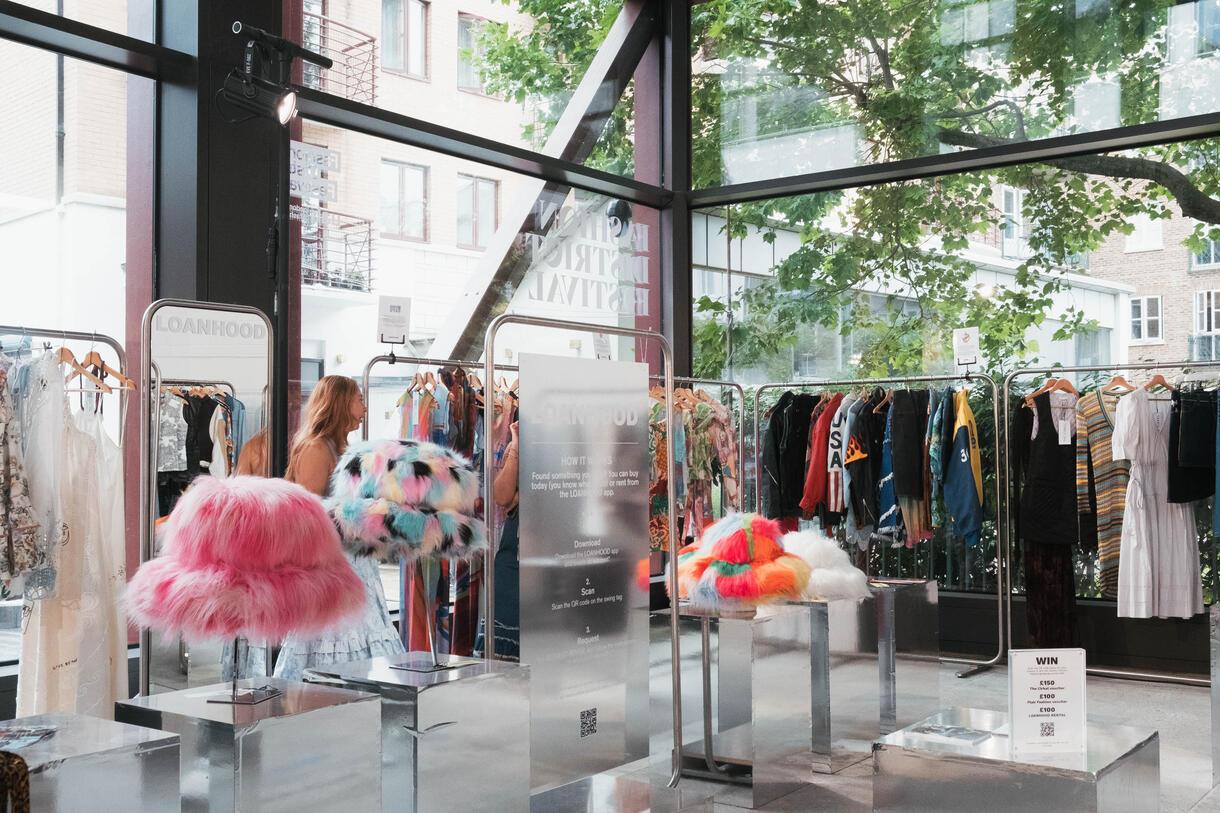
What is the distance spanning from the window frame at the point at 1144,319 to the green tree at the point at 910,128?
32 cm

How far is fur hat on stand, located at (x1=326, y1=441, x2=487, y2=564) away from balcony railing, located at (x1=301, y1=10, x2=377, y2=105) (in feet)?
9.72

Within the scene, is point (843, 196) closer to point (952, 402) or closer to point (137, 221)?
point (952, 402)

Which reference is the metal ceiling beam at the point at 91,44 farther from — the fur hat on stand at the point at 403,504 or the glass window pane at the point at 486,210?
the fur hat on stand at the point at 403,504

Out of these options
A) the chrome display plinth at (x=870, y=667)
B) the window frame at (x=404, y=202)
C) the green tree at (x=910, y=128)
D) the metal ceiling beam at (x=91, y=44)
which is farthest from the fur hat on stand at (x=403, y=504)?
the green tree at (x=910, y=128)

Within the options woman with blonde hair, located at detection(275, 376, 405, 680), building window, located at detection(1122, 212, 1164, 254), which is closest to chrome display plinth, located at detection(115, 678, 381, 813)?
woman with blonde hair, located at detection(275, 376, 405, 680)

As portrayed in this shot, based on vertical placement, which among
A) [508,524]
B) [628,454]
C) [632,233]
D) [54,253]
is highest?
[632,233]

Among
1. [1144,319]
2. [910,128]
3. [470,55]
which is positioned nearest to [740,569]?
[1144,319]

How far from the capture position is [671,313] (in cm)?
785

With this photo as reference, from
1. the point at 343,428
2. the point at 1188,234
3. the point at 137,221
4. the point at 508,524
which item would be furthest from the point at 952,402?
the point at 137,221

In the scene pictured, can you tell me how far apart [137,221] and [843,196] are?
168 inches

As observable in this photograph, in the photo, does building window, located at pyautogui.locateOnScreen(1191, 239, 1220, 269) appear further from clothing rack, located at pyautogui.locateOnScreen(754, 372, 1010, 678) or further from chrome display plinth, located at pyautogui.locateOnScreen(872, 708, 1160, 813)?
chrome display plinth, located at pyautogui.locateOnScreen(872, 708, 1160, 813)

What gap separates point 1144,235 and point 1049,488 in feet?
5.21

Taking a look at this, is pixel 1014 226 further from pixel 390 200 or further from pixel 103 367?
pixel 103 367

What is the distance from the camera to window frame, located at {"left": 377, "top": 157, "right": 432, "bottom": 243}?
6.01 metres
